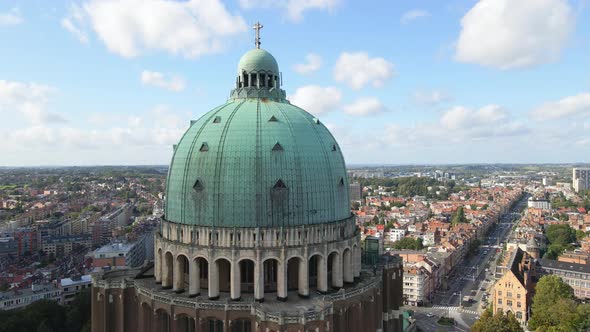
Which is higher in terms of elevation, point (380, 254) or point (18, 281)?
point (380, 254)

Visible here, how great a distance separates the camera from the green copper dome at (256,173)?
47.8m

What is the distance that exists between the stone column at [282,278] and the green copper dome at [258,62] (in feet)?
78.3

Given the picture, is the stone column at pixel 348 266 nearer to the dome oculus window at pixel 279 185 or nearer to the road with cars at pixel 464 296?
the dome oculus window at pixel 279 185

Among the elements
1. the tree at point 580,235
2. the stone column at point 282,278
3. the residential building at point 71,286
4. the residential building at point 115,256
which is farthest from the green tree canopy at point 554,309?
the residential building at point 115,256

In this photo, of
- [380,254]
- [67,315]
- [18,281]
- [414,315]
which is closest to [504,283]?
[414,315]

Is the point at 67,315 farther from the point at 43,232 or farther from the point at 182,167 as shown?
the point at 43,232

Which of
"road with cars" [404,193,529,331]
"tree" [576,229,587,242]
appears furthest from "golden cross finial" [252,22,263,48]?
"tree" [576,229,587,242]

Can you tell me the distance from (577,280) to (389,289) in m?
83.4

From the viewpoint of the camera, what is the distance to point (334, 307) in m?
46.9

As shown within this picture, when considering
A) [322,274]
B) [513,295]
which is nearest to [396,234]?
[513,295]

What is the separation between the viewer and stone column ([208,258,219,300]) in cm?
4691

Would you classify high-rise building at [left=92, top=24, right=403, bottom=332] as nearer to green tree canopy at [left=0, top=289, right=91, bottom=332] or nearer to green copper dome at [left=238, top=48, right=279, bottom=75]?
green copper dome at [left=238, top=48, right=279, bottom=75]

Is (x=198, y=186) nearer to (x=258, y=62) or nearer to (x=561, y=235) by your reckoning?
(x=258, y=62)

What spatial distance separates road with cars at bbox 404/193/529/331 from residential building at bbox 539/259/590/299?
18.5 meters
